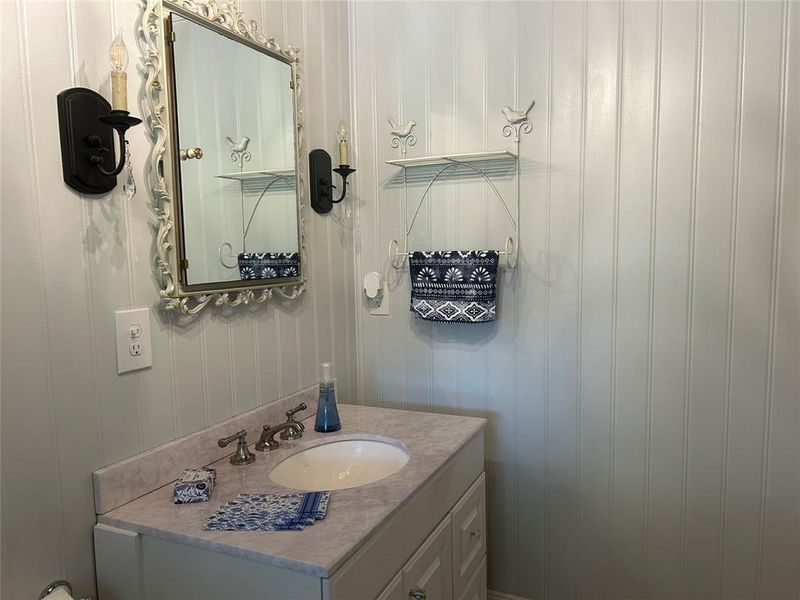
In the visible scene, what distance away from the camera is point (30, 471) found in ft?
3.24

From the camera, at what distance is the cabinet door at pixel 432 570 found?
118 centimetres

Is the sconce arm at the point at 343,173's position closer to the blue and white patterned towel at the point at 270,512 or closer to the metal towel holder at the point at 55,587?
the blue and white patterned towel at the point at 270,512

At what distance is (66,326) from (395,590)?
81 cm

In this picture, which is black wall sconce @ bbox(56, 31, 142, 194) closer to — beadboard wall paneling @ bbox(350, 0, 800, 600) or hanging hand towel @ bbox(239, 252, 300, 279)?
hanging hand towel @ bbox(239, 252, 300, 279)

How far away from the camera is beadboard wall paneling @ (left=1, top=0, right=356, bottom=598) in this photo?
0.96m

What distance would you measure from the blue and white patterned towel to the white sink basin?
26cm

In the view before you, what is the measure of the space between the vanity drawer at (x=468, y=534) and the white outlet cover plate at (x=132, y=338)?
83cm

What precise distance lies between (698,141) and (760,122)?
0.48 feet

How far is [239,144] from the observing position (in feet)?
4.78

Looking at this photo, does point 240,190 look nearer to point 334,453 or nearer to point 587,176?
point 334,453

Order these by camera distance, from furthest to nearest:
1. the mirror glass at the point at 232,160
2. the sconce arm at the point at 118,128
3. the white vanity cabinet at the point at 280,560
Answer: the mirror glass at the point at 232,160, the sconce arm at the point at 118,128, the white vanity cabinet at the point at 280,560

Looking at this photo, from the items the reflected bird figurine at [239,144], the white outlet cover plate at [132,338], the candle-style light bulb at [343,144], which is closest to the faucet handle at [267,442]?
the white outlet cover plate at [132,338]

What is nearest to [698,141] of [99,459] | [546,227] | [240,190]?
[546,227]

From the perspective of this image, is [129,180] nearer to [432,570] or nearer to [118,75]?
[118,75]
